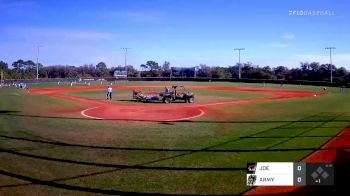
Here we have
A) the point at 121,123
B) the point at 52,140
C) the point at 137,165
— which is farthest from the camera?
the point at 121,123

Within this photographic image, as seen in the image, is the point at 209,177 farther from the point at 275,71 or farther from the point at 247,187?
the point at 275,71

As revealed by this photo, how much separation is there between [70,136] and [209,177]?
9408 mm

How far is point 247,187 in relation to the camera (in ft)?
34.0

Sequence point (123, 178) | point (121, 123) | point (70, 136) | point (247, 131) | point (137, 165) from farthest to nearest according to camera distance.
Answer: point (121, 123) → point (247, 131) → point (70, 136) → point (137, 165) → point (123, 178)

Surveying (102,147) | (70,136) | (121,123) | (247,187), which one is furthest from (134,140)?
(247,187)
